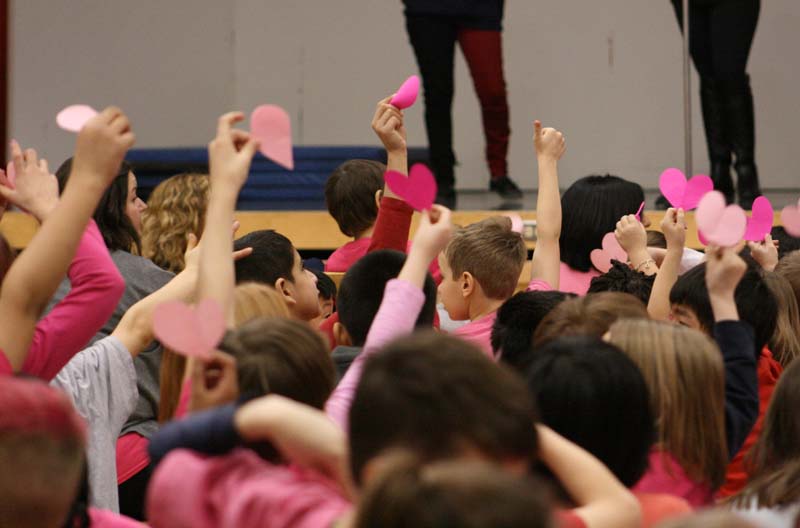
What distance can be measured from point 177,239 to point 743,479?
1.61 metres

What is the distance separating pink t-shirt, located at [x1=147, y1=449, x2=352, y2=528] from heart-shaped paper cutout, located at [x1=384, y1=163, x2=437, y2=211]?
58cm

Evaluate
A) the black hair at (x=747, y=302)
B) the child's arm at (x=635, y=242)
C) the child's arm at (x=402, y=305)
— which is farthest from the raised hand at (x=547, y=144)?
the child's arm at (x=402, y=305)

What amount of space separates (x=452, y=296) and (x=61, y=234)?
114cm

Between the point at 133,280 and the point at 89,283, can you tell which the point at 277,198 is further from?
the point at 89,283

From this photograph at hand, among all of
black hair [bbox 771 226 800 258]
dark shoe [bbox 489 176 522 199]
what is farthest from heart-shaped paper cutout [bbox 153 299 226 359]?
dark shoe [bbox 489 176 522 199]

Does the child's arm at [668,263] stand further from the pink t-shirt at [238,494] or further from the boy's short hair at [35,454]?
the boy's short hair at [35,454]

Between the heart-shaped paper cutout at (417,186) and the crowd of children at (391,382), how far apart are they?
52 mm

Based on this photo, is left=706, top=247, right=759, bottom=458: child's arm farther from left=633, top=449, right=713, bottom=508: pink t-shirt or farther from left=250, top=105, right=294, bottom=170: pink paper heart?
left=250, top=105, right=294, bottom=170: pink paper heart

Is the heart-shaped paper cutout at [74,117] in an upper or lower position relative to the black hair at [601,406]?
upper

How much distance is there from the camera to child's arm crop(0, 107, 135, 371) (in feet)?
4.88

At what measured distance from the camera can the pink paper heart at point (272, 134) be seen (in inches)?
61.8

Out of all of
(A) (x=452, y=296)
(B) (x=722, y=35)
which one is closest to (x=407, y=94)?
(A) (x=452, y=296)

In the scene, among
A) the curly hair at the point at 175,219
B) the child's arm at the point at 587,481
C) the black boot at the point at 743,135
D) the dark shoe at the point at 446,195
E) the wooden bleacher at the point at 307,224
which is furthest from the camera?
the dark shoe at the point at 446,195

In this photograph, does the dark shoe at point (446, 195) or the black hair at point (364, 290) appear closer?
the black hair at point (364, 290)
